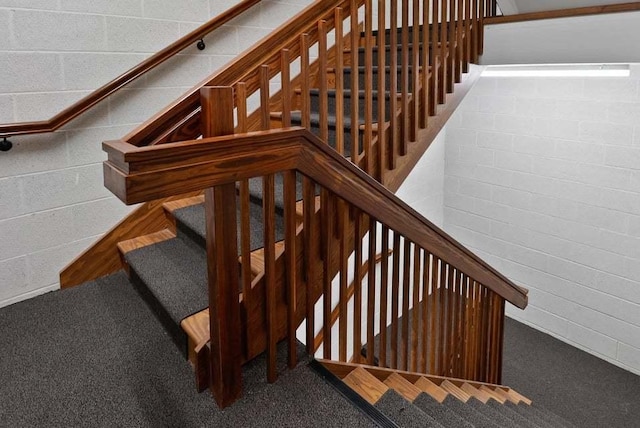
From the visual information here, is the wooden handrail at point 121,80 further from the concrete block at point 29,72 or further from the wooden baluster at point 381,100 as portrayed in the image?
the wooden baluster at point 381,100

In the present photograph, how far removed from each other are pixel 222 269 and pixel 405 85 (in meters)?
1.22

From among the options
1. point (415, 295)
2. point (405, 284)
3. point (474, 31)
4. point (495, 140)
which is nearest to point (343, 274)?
point (405, 284)

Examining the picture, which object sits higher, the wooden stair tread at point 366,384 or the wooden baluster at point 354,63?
the wooden baluster at point 354,63

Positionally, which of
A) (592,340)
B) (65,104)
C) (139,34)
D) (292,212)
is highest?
(139,34)

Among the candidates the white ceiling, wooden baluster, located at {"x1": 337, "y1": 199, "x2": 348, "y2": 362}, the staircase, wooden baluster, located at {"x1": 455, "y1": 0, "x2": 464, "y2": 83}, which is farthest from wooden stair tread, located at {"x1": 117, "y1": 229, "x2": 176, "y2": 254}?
the white ceiling

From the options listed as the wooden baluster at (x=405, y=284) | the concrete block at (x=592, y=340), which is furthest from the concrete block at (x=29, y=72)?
the concrete block at (x=592, y=340)

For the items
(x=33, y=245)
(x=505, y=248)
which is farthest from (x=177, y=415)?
(x=505, y=248)

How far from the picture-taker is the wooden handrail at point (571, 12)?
2209 millimetres

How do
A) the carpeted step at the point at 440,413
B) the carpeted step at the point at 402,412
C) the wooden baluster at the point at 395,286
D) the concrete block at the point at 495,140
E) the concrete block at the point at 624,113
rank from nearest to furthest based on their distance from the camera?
the carpeted step at the point at 402,412 < the carpeted step at the point at 440,413 < the wooden baluster at the point at 395,286 < the concrete block at the point at 624,113 < the concrete block at the point at 495,140

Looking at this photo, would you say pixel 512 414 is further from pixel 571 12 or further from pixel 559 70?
pixel 559 70

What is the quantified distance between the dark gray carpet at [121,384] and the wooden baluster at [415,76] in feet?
4.10

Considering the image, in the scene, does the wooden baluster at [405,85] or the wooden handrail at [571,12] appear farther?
the wooden handrail at [571,12]

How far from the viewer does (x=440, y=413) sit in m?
1.72

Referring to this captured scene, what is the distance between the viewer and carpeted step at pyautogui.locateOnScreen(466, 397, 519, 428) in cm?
207
